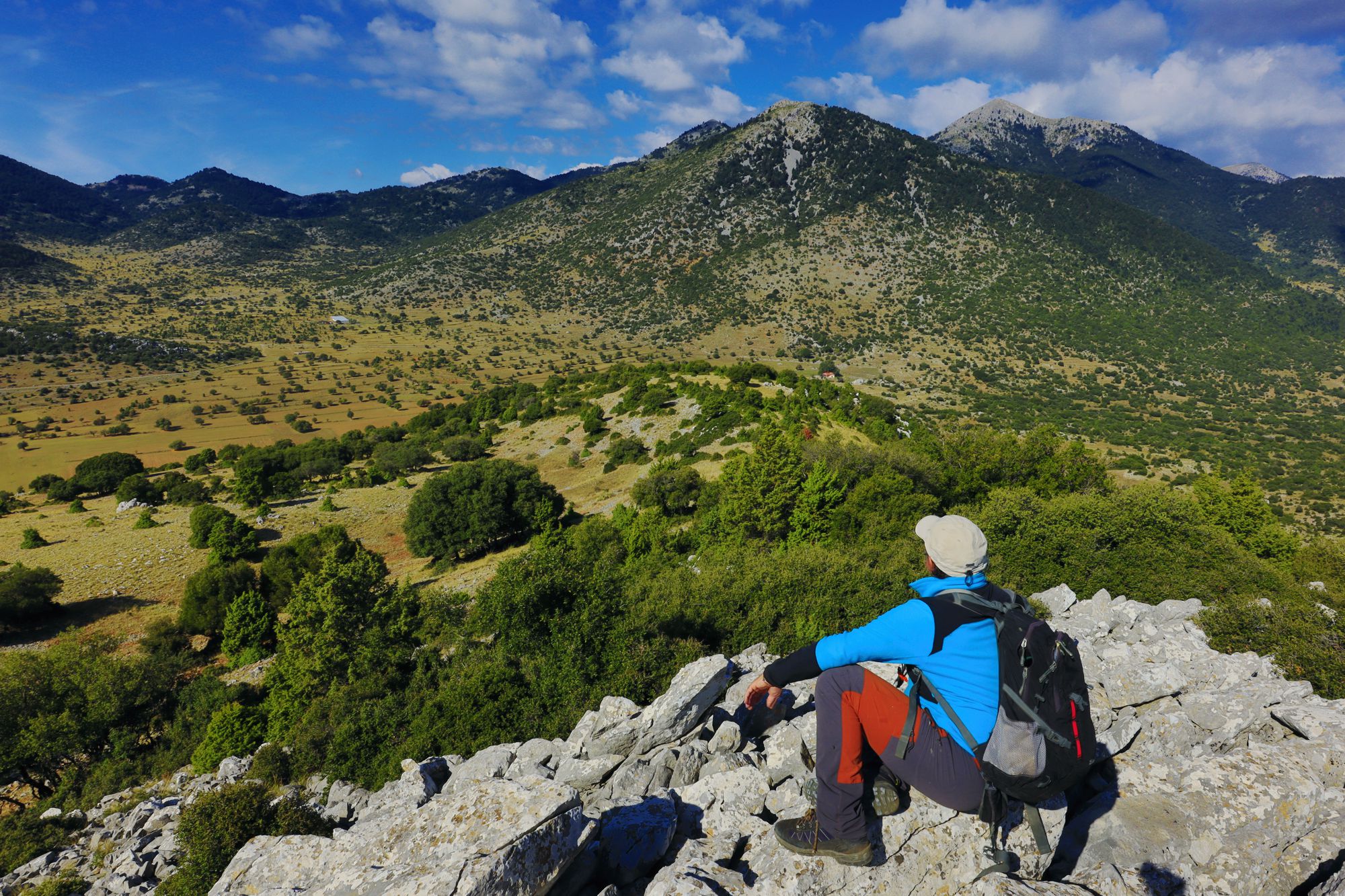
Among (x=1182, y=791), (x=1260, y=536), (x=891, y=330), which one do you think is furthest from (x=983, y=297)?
(x=1182, y=791)

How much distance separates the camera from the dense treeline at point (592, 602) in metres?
12.8

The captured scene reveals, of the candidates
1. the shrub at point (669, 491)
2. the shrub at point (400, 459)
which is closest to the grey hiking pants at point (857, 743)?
the shrub at point (669, 491)

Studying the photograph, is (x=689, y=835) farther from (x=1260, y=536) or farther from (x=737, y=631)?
(x=1260, y=536)

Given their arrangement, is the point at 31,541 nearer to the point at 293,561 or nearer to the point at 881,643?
the point at 293,561

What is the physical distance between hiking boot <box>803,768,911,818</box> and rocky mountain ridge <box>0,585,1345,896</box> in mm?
121

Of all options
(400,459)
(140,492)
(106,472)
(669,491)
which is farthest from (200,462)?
(669,491)

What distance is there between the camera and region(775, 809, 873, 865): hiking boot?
13.3 ft

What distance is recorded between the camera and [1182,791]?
4.85 metres

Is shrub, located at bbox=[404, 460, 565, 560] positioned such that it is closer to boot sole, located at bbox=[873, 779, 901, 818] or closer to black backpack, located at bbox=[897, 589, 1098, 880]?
boot sole, located at bbox=[873, 779, 901, 818]

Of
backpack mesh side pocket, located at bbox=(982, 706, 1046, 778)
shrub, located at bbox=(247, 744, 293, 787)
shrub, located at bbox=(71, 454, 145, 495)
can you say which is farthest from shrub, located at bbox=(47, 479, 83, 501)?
backpack mesh side pocket, located at bbox=(982, 706, 1046, 778)

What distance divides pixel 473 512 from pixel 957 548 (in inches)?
1267

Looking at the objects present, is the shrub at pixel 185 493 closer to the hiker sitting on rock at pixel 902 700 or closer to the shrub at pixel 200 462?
the shrub at pixel 200 462

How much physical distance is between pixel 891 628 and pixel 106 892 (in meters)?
13.0

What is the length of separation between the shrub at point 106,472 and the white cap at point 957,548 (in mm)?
66035
